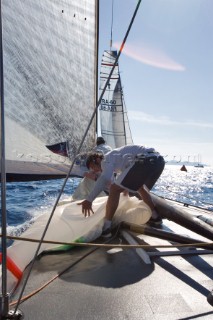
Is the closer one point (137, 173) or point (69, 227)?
point (69, 227)

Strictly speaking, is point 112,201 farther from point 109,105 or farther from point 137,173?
point 109,105

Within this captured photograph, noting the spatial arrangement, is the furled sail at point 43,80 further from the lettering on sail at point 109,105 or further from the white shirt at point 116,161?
the lettering on sail at point 109,105

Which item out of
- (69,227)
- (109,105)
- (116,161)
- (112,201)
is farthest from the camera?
(109,105)

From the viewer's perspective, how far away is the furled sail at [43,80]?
3.18m

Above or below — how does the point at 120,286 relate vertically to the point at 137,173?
below

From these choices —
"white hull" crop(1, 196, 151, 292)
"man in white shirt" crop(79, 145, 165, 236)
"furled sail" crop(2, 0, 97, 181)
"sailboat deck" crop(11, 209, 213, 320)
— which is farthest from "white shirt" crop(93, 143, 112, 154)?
"sailboat deck" crop(11, 209, 213, 320)

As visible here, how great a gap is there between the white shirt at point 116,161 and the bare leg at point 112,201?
0.12 m

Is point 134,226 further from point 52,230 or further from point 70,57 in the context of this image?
point 70,57

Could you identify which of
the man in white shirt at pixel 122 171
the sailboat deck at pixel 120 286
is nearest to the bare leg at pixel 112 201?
the man in white shirt at pixel 122 171

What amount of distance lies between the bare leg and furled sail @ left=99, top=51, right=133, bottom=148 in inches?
656

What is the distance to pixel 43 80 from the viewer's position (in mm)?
3848

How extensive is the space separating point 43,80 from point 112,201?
1.82m

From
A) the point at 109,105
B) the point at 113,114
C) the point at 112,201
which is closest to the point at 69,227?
the point at 112,201


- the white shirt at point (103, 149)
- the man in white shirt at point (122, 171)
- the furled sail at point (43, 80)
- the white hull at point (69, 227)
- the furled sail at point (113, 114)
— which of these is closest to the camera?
the white hull at point (69, 227)
